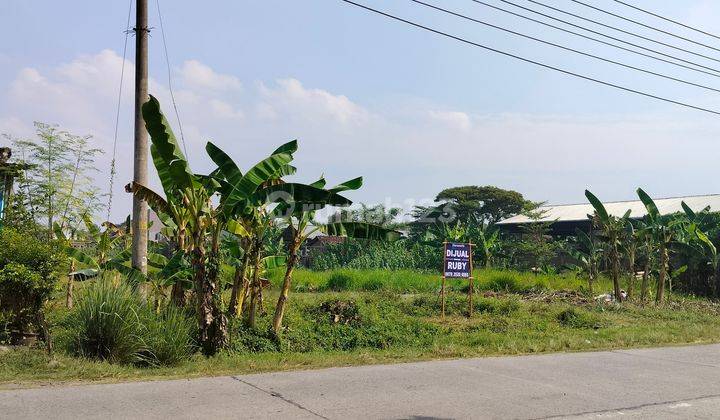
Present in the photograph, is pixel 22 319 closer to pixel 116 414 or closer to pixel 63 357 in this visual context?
pixel 63 357

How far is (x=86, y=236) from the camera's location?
19.3m

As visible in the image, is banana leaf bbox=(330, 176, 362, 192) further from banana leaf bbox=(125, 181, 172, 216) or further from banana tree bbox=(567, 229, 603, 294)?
banana tree bbox=(567, 229, 603, 294)

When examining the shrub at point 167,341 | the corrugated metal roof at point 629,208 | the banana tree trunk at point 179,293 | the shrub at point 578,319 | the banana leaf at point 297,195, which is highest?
the corrugated metal roof at point 629,208

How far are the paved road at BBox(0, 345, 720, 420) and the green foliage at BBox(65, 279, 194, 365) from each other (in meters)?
1.34

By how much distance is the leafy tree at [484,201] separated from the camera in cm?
5547

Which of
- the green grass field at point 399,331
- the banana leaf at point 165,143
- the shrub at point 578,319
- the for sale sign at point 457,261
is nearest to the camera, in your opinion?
the green grass field at point 399,331

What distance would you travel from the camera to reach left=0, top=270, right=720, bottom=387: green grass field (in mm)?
8672

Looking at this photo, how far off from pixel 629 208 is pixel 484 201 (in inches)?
624

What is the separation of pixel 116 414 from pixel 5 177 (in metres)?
11.8

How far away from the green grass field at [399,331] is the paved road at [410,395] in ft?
2.55

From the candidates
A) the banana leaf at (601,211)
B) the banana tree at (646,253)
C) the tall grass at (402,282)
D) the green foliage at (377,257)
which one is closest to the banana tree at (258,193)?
the tall grass at (402,282)

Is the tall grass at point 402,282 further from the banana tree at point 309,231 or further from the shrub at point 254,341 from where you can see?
the shrub at point 254,341

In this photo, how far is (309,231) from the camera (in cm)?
1259

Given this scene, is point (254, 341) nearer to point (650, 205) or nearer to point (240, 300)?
point (240, 300)
